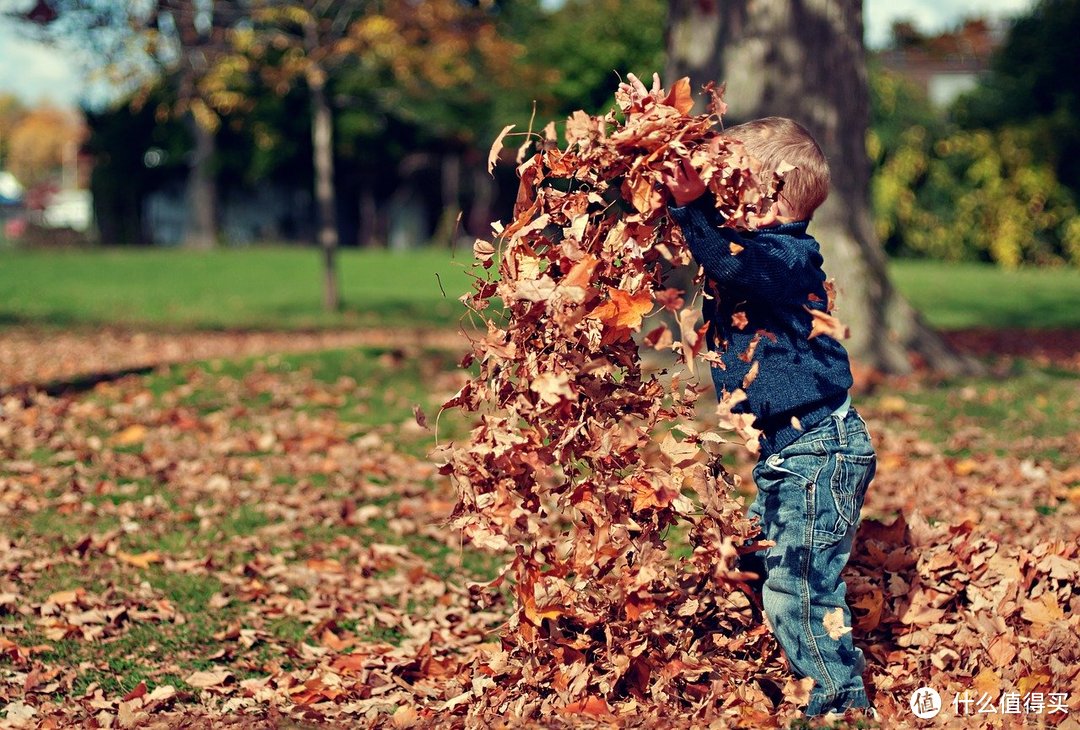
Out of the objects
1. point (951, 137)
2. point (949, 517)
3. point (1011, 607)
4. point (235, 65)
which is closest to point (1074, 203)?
point (951, 137)

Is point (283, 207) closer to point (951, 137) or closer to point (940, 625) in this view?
point (951, 137)

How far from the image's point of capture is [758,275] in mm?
3182

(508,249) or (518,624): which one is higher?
(508,249)

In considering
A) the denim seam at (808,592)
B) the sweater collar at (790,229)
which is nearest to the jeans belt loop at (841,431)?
the denim seam at (808,592)

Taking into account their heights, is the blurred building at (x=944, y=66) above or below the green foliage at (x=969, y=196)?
above

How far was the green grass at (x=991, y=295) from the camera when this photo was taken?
1580cm

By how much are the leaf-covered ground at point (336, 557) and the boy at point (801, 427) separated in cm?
28

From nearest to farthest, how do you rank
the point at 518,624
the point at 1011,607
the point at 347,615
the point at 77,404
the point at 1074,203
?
1. the point at 518,624
2. the point at 1011,607
3. the point at 347,615
4. the point at 77,404
5. the point at 1074,203

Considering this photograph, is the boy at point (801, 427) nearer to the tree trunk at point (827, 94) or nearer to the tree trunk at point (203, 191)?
the tree trunk at point (827, 94)

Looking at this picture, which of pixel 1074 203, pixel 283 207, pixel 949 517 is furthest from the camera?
pixel 283 207

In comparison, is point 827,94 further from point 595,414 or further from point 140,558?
point 595,414

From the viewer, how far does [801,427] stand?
3291mm

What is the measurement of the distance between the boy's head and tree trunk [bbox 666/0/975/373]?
17.4 feet

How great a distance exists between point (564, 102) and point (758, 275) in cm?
3418
